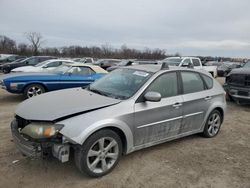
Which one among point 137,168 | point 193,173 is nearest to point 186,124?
point 193,173

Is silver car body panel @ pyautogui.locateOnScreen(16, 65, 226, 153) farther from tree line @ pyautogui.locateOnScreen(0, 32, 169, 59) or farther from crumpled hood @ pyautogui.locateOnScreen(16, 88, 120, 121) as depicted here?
tree line @ pyautogui.locateOnScreen(0, 32, 169, 59)

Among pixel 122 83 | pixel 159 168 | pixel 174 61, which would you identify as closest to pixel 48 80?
pixel 122 83

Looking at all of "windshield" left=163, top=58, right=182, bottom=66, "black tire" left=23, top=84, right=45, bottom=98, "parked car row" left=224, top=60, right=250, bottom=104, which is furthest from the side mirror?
"windshield" left=163, top=58, right=182, bottom=66

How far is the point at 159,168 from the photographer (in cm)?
376

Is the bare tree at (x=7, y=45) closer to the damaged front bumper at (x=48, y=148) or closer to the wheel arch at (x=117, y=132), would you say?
the damaged front bumper at (x=48, y=148)

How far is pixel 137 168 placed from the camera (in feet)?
12.2

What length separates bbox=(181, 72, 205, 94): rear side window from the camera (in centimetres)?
459

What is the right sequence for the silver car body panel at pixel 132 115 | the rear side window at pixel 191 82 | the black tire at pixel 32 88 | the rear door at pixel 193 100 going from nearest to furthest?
1. the silver car body panel at pixel 132 115
2. the rear door at pixel 193 100
3. the rear side window at pixel 191 82
4. the black tire at pixel 32 88

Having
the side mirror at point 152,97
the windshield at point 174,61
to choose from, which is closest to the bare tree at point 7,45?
the windshield at point 174,61

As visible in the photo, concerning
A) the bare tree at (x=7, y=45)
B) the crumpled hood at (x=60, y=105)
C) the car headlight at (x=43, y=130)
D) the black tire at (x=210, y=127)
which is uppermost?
the bare tree at (x=7, y=45)

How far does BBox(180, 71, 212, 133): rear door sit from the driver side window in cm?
24

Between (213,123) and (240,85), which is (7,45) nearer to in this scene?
(240,85)

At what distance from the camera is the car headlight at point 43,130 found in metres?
3.09

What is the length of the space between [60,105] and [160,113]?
1.63m
